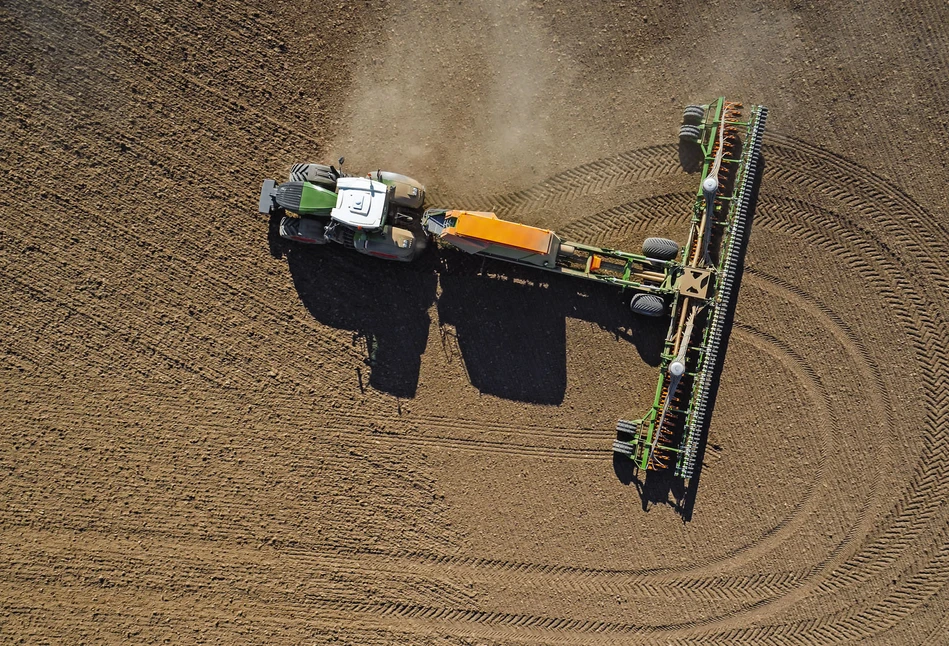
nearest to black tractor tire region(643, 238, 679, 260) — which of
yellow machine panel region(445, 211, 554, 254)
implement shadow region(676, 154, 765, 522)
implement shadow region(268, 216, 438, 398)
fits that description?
implement shadow region(676, 154, 765, 522)

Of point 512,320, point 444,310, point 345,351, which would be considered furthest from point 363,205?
point 512,320

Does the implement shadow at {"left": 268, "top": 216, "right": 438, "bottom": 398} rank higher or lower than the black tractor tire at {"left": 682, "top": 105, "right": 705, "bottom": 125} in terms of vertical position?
lower

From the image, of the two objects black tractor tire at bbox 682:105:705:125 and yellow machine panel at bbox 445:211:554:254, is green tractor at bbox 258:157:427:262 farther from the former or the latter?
black tractor tire at bbox 682:105:705:125

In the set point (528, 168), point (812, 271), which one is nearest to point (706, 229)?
point (812, 271)

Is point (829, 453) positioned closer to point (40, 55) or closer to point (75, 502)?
point (75, 502)

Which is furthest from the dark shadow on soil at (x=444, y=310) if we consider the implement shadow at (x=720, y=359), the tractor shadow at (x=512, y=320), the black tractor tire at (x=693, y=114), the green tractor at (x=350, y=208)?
the black tractor tire at (x=693, y=114)
